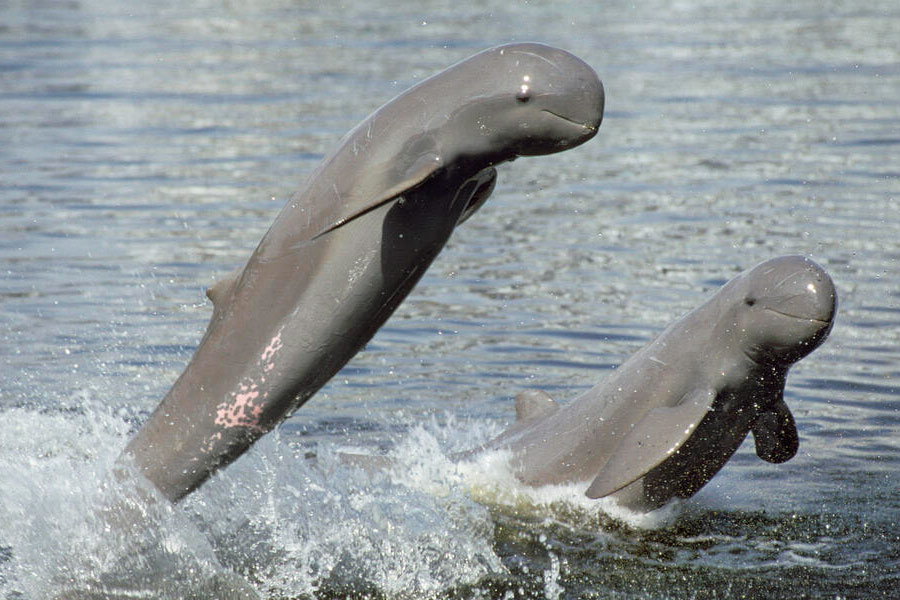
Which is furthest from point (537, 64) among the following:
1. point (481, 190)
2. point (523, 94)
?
point (481, 190)

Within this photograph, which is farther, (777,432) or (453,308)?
(453,308)

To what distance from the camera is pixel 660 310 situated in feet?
41.8

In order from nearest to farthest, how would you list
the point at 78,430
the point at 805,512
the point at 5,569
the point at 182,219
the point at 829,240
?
the point at 5,569 → the point at 805,512 → the point at 78,430 → the point at 829,240 → the point at 182,219

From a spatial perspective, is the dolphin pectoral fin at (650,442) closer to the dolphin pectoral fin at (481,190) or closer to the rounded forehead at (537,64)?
the dolphin pectoral fin at (481,190)

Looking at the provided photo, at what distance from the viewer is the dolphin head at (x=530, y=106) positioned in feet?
22.9

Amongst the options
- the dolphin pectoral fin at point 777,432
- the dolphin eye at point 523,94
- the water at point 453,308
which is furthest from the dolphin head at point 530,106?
the dolphin pectoral fin at point 777,432

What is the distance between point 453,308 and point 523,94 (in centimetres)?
629

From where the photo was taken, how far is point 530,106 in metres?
7.00

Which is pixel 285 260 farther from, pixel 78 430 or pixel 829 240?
pixel 829 240

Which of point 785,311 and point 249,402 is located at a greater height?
point 785,311

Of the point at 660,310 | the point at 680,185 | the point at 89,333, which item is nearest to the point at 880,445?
the point at 660,310

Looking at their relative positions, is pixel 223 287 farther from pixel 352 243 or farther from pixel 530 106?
pixel 530 106

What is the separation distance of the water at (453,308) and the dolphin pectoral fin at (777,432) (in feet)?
1.10

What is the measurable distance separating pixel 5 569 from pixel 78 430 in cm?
230
